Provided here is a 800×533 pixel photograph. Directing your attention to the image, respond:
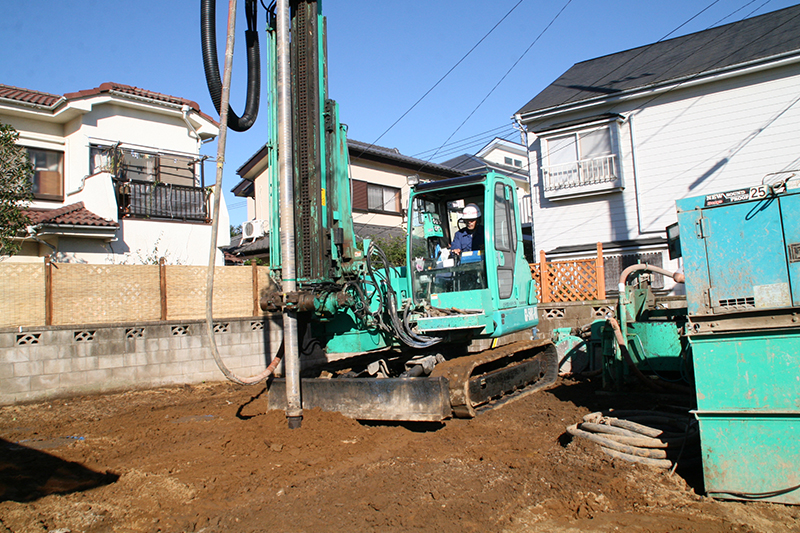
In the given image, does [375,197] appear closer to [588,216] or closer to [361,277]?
[588,216]

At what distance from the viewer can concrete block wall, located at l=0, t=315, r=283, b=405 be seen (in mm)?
7750

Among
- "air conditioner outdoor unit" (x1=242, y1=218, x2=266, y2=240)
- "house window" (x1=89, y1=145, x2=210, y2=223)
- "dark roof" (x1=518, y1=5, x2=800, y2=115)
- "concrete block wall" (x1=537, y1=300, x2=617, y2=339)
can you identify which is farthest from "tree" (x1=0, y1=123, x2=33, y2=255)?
"dark roof" (x1=518, y1=5, x2=800, y2=115)

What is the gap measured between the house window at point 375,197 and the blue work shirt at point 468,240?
42.1 ft

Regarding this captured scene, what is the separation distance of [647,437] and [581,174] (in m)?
13.2

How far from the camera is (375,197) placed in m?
19.6

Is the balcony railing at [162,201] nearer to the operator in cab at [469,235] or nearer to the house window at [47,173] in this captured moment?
the house window at [47,173]

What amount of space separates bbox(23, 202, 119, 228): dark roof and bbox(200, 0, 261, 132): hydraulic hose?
8.23 metres

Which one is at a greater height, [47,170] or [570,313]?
[47,170]

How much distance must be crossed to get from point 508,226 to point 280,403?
10.8 ft

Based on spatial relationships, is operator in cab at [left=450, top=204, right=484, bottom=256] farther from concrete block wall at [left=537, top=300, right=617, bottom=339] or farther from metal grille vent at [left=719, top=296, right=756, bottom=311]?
concrete block wall at [left=537, top=300, right=617, bottom=339]

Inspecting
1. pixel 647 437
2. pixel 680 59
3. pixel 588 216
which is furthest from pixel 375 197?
pixel 647 437

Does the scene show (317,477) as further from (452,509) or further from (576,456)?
(576,456)

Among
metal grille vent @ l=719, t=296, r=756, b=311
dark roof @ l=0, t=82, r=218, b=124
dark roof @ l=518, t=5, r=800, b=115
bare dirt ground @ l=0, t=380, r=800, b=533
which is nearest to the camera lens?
bare dirt ground @ l=0, t=380, r=800, b=533

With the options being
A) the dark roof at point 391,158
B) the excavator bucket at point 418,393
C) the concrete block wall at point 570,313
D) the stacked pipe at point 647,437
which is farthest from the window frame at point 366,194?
the stacked pipe at point 647,437
